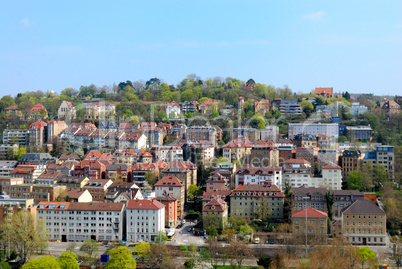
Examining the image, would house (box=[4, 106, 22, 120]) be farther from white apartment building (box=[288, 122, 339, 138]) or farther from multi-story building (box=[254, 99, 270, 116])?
white apartment building (box=[288, 122, 339, 138])

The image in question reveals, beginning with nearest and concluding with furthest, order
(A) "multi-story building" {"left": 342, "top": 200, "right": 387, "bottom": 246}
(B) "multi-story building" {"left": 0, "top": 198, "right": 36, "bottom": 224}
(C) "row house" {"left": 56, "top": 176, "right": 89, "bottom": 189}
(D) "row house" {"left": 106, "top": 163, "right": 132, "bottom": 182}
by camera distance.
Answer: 1. (A) "multi-story building" {"left": 342, "top": 200, "right": 387, "bottom": 246}
2. (B) "multi-story building" {"left": 0, "top": 198, "right": 36, "bottom": 224}
3. (C) "row house" {"left": 56, "top": 176, "right": 89, "bottom": 189}
4. (D) "row house" {"left": 106, "top": 163, "right": 132, "bottom": 182}

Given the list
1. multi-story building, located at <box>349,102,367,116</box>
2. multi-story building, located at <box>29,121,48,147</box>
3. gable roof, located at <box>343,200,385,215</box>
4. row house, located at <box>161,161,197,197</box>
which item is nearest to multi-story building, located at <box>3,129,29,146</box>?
multi-story building, located at <box>29,121,48,147</box>

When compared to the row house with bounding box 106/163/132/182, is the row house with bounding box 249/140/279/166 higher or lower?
higher

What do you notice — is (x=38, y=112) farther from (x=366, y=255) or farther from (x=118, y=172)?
(x=366, y=255)

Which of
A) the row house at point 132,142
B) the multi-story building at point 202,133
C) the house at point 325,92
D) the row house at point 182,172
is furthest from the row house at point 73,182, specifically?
the house at point 325,92

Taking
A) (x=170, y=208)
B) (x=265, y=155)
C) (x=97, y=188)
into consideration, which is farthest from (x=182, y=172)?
(x=265, y=155)

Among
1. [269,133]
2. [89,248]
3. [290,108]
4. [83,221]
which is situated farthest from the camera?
[290,108]

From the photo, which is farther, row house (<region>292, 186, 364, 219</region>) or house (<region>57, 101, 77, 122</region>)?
house (<region>57, 101, 77, 122</region>)

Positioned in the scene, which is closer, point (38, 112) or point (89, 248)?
point (89, 248)
